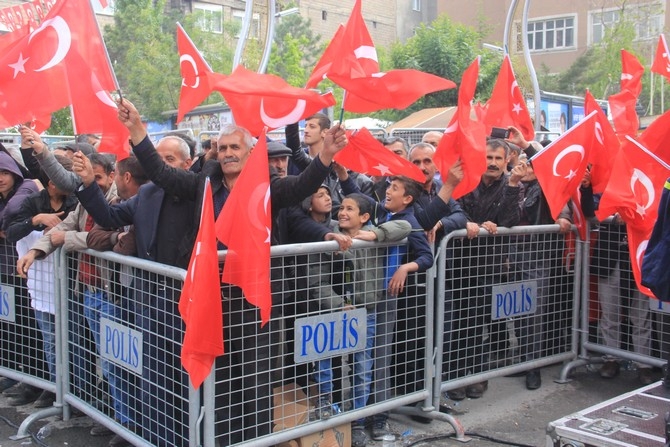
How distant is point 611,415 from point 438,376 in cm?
188

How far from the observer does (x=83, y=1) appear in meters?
5.06

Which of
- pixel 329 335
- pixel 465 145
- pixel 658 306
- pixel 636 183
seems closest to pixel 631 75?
pixel 636 183

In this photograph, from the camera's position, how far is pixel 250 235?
165 inches

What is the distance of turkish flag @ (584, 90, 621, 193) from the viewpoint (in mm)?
6113

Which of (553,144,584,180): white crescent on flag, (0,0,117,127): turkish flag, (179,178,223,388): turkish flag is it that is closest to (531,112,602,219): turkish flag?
(553,144,584,180): white crescent on flag

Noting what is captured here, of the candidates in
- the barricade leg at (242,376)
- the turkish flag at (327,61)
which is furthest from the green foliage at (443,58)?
the barricade leg at (242,376)

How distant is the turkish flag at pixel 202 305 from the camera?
4000 millimetres

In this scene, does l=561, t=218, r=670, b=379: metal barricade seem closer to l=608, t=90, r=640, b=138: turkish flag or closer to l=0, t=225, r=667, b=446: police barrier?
l=0, t=225, r=667, b=446: police barrier

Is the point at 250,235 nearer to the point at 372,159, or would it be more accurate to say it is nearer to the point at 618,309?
the point at 372,159

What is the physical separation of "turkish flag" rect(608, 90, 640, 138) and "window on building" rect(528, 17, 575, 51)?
1793 inches

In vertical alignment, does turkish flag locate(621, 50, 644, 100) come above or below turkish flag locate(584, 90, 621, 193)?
above

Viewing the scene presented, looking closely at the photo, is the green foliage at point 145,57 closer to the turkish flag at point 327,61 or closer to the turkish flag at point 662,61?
the turkish flag at point 662,61

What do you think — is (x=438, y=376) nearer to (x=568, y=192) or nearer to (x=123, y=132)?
(x=568, y=192)

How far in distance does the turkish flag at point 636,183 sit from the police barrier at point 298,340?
78 cm
